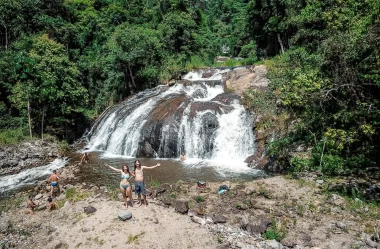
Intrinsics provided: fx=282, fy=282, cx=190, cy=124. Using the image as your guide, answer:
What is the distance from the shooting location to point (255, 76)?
24656mm

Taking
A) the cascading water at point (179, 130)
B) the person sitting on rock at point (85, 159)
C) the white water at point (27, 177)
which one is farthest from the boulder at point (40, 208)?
the cascading water at point (179, 130)

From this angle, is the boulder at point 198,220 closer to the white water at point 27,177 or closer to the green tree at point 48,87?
the white water at point 27,177

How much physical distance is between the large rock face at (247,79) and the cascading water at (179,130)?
197 cm

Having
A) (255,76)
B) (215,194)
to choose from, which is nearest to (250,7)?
(255,76)

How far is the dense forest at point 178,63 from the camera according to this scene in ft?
36.6

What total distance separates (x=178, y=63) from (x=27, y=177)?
20.5 meters

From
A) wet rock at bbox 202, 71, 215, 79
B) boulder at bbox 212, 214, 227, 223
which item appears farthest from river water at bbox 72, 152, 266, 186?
wet rock at bbox 202, 71, 215, 79

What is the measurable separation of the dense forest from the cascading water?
2904 mm

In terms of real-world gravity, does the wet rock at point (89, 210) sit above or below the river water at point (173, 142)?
below

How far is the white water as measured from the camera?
15.5m

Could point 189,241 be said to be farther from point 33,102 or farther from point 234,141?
point 33,102

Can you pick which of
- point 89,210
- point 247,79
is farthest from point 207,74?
point 89,210

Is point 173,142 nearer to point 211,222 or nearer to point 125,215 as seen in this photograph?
point 125,215

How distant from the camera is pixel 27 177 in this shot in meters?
16.7
